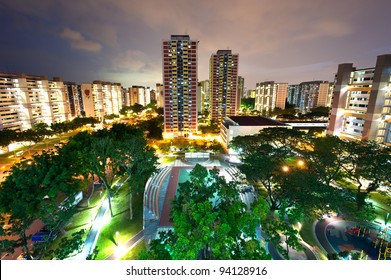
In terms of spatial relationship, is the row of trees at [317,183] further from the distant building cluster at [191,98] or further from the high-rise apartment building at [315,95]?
the high-rise apartment building at [315,95]

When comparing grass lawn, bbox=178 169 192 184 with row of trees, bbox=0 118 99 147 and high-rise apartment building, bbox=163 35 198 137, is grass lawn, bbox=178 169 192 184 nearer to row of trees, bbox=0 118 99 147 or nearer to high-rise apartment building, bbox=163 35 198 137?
high-rise apartment building, bbox=163 35 198 137

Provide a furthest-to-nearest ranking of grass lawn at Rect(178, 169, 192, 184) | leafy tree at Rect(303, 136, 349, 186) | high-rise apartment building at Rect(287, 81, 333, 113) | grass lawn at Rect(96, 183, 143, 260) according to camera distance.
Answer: high-rise apartment building at Rect(287, 81, 333, 113)
grass lawn at Rect(178, 169, 192, 184)
leafy tree at Rect(303, 136, 349, 186)
grass lawn at Rect(96, 183, 143, 260)

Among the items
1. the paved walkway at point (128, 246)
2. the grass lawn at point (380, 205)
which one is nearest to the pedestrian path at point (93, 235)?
the paved walkway at point (128, 246)


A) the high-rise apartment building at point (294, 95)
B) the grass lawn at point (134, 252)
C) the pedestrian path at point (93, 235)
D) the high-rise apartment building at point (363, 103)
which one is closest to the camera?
the grass lawn at point (134, 252)

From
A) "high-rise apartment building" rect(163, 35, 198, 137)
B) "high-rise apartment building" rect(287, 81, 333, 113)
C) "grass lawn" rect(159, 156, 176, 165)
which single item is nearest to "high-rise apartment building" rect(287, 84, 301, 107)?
"high-rise apartment building" rect(287, 81, 333, 113)

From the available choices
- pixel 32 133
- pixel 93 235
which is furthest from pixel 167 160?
pixel 32 133

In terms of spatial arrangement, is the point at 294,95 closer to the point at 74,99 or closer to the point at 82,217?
the point at 74,99

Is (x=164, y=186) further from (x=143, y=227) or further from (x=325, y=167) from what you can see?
(x=325, y=167)
